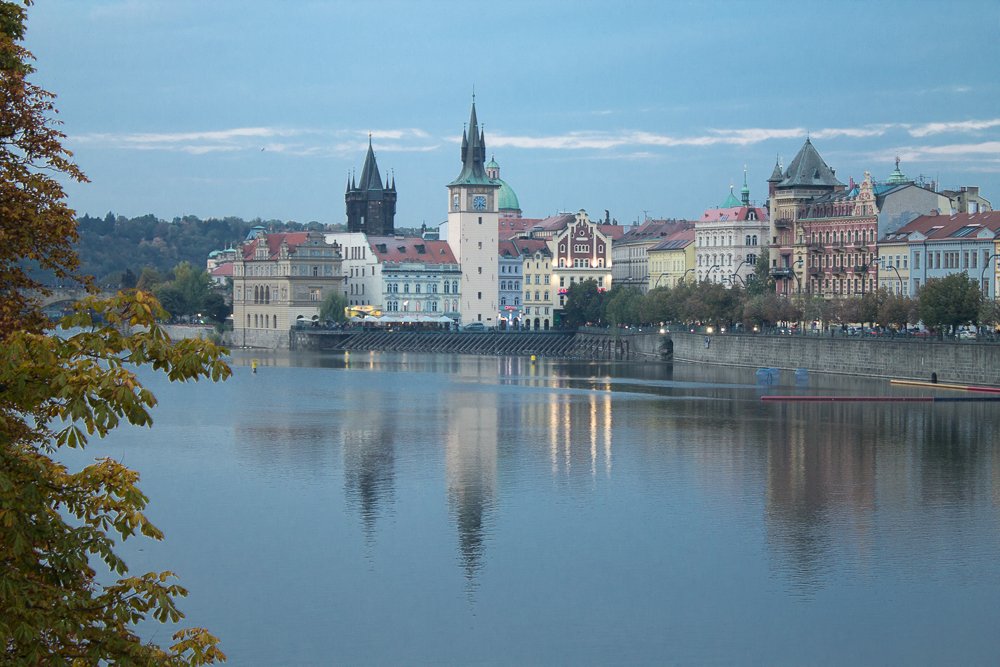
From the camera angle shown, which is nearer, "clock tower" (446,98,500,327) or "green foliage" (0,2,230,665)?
"green foliage" (0,2,230,665)

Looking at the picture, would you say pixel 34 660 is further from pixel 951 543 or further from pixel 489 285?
pixel 489 285

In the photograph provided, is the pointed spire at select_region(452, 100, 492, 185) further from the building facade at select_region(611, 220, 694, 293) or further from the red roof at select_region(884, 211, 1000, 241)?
the red roof at select_region(884, 211, 1000, 241)

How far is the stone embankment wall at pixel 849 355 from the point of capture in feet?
→ 233

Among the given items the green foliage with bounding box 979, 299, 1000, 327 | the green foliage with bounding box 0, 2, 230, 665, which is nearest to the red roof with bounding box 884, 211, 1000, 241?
the green foliage with bounding box 979, 299, 1000, 327

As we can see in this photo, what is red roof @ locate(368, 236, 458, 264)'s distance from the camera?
142875 mm

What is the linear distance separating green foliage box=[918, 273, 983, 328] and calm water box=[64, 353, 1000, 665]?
13.7 m

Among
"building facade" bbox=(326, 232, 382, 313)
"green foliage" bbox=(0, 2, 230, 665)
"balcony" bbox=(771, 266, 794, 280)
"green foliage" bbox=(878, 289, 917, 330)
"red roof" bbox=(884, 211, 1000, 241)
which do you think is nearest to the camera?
"green foliage" bbox=(0, 2, 230, 665)

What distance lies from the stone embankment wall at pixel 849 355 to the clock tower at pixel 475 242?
112ft

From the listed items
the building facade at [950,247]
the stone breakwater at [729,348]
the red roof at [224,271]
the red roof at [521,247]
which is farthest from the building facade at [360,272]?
the building facade at [950,247]

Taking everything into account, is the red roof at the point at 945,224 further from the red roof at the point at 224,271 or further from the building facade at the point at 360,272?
the red roof at the point at 224,271

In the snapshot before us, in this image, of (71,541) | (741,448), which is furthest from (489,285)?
(71,541)

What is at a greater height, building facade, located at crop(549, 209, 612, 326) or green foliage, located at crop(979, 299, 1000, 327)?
building facade, located at crop(549, 209, 612, 326)

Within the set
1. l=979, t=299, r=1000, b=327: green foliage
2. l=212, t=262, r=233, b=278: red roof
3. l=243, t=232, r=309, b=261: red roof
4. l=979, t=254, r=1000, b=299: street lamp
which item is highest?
l=243, t=232, r=309, b=261: red roof

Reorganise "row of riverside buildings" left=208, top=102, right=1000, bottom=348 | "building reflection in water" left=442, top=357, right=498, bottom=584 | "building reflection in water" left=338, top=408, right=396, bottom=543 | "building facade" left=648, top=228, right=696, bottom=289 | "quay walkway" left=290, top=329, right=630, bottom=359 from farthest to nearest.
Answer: "building facade" left=648, top=228, right=696, bottom=289, "row of riverside buildings" left=208, top=102, right=1000, bottom=348, "quay walkway" left=290, top=329, right=630, bottom=359, "building reflection in water" left=338, top=408, right=396, bottom=543, "building reflection in water" left=442, top=357, right=498, bottom=584
